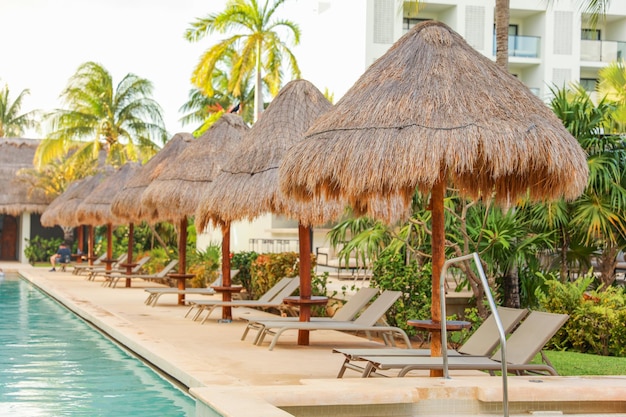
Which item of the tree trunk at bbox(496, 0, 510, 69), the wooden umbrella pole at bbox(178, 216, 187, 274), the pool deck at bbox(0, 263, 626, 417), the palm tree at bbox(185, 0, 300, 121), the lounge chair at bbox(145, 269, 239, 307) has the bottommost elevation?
the pool deck at bbox(0, 263, 626, 417)

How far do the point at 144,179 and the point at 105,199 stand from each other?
6645mm

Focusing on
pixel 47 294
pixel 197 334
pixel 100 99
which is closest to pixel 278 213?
pixel 197 334

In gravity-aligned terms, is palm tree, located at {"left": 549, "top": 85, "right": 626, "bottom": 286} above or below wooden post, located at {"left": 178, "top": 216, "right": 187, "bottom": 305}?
above

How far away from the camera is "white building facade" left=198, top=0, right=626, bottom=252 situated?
3147 centimetres

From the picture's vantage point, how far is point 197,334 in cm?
1271

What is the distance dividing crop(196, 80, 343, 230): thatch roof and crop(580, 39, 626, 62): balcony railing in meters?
23.2

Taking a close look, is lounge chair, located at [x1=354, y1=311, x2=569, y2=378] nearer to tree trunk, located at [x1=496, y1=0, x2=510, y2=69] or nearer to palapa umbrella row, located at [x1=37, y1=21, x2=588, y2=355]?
palapa umbrella row, located at [x1=37, y1=21, x2=588, y2=355]

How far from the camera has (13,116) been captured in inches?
2304

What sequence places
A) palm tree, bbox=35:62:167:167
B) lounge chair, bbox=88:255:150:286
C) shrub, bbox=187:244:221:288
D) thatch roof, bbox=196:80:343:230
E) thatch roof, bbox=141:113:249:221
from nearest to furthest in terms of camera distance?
1. thatch roof, bbox=196:80:343:230
2. thatch roof, bbox=141:113:249:221
3. shrub, bbox=187:244:221:288
4. lounge chair, bbox=88:255:150:286
5. palm tree, bbox=35:62:167:167

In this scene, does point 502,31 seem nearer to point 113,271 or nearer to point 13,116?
point 113,271

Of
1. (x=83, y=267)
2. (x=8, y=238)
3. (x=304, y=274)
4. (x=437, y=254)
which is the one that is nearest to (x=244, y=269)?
(x=304, y=274)

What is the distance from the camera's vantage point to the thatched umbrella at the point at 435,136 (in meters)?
8.02

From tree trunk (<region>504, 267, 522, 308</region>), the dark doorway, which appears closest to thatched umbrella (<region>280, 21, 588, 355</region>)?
tree trunk (<region>504, 267, 522, 308</region>)

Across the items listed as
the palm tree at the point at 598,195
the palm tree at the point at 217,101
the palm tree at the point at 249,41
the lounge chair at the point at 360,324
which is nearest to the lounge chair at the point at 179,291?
the lounge chair at the point at 360,324
